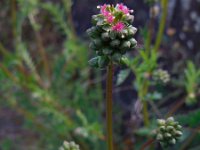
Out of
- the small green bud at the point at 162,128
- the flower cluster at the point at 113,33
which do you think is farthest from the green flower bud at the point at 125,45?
the small green bud at the point at 162,128

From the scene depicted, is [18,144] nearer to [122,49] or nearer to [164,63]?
[164,63]

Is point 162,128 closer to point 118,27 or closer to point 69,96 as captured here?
point 118,27

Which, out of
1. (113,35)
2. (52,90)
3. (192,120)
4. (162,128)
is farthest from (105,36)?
(52,90)

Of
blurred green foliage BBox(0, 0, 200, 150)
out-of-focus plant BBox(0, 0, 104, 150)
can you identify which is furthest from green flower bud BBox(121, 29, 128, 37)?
out-of-focus plant BBox(0, 0, 104, 150)

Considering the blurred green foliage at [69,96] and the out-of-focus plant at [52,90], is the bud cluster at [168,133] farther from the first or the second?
the out-of-focus plant at [52,90]

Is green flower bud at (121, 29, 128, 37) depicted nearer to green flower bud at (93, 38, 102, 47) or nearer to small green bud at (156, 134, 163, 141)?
green flower bud at (93, 38, 102, 47)

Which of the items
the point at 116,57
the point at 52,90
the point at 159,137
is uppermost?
the point at 52,90

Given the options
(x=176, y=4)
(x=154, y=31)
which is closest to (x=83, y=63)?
(x=154, y=31)
